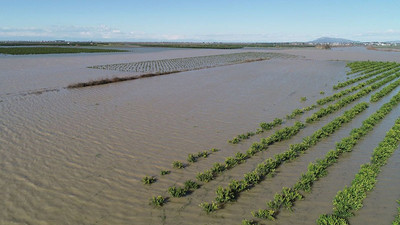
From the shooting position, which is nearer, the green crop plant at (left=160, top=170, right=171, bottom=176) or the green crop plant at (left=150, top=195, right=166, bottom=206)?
the green crop plant at (left=150, top=195, right=166, bottom=206)

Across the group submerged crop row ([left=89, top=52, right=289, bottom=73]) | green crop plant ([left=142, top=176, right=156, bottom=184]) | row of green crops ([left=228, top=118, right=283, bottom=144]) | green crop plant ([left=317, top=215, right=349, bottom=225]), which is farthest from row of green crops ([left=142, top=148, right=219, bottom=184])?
submerged crop row ([left=89, top=52, right=289, bottom=73])

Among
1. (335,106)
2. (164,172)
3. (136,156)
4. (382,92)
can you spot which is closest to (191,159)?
(164,172)

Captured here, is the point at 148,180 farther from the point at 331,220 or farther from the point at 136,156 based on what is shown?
the point at 331,220

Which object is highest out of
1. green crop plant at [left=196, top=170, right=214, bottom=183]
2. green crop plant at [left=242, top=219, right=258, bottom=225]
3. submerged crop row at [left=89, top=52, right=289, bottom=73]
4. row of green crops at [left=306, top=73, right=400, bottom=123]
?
submerged crop row at [left=89, top=52, right=289, bottom=73]

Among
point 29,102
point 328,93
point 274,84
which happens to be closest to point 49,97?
point 29,102

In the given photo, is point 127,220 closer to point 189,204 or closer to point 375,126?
point 189,204

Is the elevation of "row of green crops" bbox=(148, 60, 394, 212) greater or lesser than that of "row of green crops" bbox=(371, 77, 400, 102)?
lesser

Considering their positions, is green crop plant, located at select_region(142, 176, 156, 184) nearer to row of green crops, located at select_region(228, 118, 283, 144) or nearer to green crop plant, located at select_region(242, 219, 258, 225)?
green crop plant, located at select_region(242, 219, 258, 225)

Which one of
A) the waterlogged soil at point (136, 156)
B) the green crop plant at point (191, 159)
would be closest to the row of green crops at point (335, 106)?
the waterlogged soil at point (136, 156)
